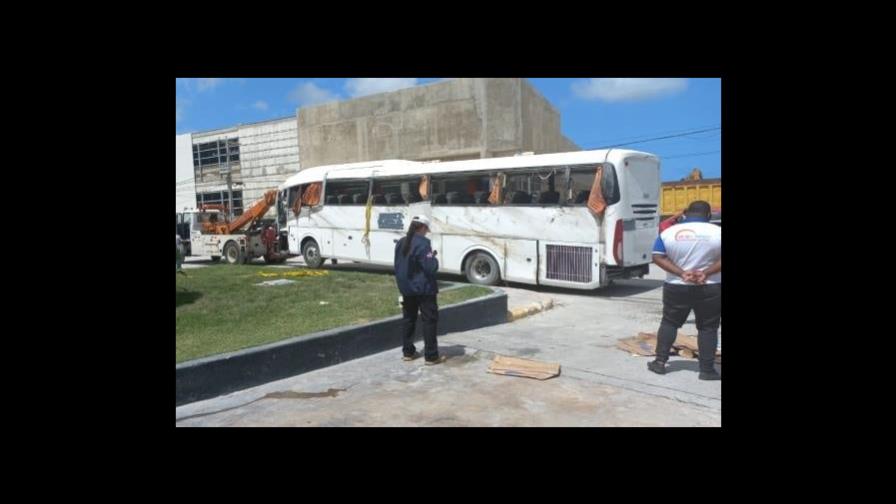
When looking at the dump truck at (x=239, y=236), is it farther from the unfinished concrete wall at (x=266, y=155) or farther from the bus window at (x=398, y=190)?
the unfinished concrete wall at (x=266, y=155)

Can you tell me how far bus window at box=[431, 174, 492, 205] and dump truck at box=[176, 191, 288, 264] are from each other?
275 inches

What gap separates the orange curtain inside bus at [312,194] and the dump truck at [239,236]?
2.42 m

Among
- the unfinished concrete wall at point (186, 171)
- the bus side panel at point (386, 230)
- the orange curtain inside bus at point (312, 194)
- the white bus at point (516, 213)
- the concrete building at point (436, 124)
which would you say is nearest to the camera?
the white bus at point (516, 213)

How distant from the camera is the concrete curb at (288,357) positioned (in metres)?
4.88

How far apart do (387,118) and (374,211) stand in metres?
12.2

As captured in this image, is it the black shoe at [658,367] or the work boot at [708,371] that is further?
the black shoe at [658,367]

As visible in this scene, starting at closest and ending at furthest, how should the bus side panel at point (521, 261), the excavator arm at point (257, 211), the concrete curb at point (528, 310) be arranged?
the concrete curb at point (528, 310)
the bus side panel at point (521, 261)
the excavator arm at point (257, 211)

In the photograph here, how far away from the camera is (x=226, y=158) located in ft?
103

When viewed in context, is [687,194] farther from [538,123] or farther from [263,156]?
[263,156]

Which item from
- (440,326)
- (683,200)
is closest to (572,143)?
(683,200)

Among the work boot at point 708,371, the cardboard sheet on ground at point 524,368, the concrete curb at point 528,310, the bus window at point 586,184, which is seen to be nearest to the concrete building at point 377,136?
the bus window at point 586,184

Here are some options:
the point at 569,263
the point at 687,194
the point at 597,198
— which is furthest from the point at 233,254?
the point at 687,194

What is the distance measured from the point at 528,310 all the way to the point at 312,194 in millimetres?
8860

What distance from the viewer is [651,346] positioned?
21.2 ft
